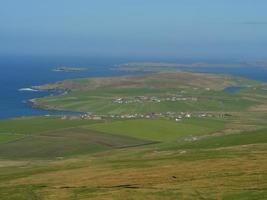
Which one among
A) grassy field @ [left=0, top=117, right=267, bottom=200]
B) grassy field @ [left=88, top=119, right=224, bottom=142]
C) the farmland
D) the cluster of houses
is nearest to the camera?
grassy field @ [left=0, top=117, right=267, bottom=200]

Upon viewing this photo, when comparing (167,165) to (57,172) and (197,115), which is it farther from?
(197,115)

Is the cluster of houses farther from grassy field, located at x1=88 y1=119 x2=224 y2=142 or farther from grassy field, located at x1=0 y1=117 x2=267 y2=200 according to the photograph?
grassy field, located at x1=0 y1=117 x2=267 y2=200

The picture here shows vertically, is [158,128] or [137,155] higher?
[137,155]

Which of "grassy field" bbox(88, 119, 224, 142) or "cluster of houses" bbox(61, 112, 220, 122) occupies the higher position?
"grassy field" bbox(88, 119, 224, 142)

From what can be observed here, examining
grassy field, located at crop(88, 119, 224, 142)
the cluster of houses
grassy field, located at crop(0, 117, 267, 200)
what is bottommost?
the cluster of houses

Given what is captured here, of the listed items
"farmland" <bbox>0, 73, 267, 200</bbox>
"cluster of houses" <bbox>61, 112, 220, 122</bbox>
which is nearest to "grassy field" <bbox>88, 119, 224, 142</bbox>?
"farmland" <bbox>0, 73, 267, 200</bbox>

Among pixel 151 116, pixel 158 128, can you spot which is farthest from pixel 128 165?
pixel 151 116

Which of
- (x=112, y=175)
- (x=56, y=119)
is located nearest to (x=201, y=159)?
(x=112, y=175)

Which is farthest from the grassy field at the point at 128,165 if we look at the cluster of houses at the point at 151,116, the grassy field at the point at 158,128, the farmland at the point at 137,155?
the cluster of houses at the point at 151,116

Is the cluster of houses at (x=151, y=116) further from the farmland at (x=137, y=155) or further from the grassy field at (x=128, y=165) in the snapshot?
the grassy field at (x=128, y=165)

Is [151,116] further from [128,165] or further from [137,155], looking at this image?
[128,165]
